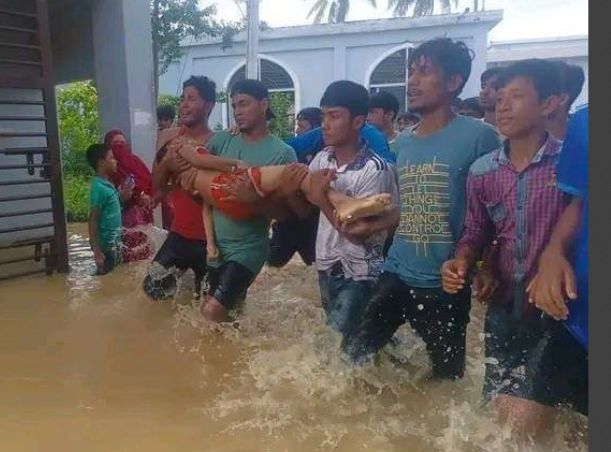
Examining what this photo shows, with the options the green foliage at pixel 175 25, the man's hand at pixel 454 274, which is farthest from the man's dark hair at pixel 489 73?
the green foliage at pixel 175 25

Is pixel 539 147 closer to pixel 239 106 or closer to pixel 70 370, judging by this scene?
pixel 239 106

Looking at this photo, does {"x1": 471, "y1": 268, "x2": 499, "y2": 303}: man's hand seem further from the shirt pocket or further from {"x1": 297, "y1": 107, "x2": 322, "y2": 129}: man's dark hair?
{"x1": 297, "y1": 107, "x2": 322, "y2": 129}: man's dark hair

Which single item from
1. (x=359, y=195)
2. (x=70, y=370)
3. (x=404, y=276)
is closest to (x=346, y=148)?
(x=359, y=195)

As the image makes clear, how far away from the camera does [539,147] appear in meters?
2.42

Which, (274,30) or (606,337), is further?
(274,30)

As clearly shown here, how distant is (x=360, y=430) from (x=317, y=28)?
3751mm

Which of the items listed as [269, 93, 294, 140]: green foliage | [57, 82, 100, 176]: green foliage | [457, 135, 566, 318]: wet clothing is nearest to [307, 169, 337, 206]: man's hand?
[457, 135, 566, 318]: wet clothing

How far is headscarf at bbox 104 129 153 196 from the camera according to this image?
6551 mm

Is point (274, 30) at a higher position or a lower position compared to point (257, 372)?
higher

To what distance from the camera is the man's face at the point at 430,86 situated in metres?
2.87

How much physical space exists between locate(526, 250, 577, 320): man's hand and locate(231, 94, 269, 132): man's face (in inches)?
91.4

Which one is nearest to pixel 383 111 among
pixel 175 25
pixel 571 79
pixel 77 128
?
pixel 571 79

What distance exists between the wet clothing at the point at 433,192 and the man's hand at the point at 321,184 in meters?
0.39

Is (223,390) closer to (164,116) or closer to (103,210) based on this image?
(103,210)
